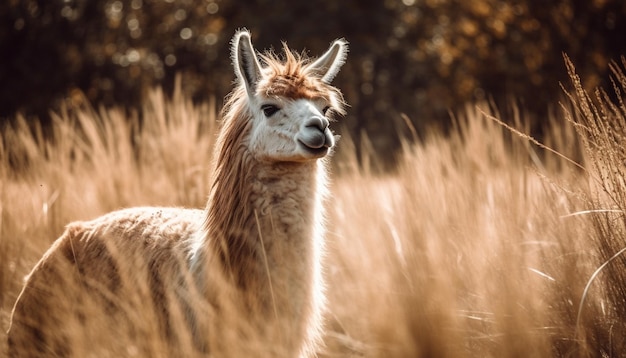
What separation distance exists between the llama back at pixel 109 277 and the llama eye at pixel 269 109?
1.86 feet

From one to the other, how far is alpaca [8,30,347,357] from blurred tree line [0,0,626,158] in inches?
367

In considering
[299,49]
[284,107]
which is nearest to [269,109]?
[284,107]

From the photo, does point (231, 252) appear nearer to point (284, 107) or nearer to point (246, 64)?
point (284, 107)

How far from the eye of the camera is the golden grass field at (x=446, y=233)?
6.97 ft

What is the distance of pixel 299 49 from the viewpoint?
47.1 feet

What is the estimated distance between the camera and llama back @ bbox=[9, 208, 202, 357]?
8.40 feet

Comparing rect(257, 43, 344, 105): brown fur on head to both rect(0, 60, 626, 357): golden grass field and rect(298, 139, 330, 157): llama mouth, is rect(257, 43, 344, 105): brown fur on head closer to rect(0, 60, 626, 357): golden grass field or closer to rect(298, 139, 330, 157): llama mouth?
rect(298, 139, 330, 157): llama mouth

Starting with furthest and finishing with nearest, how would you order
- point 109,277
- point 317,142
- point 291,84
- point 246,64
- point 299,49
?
point 299,49, point 246,64, point 291,84, point 109,277, point 317,142

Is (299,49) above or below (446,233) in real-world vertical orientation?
above

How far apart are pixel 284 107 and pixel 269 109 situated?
7cm

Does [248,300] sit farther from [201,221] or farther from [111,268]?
[111,268]

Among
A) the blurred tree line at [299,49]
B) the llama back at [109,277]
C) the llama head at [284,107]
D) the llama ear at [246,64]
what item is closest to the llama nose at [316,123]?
the llama head at [284,107]

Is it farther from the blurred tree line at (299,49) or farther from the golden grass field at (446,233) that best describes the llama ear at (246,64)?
the blurred tree line at (299,49)

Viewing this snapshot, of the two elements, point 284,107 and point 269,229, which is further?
point 284,107
